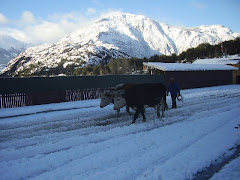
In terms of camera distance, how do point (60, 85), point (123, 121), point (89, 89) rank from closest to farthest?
point (123, 121)
point (60, 85)
point (89, 89)

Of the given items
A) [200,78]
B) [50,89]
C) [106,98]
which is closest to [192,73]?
[200,78]

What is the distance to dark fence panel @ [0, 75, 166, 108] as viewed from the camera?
17.0 m

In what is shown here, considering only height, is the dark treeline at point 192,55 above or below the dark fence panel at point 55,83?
above

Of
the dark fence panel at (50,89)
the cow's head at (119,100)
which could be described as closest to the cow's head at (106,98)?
the cow's head at (119,100)

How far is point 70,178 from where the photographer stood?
14.4 feet

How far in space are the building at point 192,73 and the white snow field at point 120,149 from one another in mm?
20780

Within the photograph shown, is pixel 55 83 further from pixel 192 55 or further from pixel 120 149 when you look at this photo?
pixel 192 55

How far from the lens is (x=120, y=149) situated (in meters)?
5.95

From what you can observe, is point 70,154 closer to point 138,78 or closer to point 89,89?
point 89,89

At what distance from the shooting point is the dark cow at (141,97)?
8945 millimetres

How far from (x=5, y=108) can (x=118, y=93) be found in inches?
459

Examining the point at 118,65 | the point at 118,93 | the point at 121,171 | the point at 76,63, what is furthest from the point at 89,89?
the point at 76,63

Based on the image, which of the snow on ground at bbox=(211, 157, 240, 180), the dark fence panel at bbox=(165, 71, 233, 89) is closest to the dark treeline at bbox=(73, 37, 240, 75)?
the dark fence panel at bbox=(165, 71, 233, 89)

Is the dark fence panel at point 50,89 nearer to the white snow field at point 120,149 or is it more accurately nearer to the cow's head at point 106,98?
the white snow field at point 120,149
